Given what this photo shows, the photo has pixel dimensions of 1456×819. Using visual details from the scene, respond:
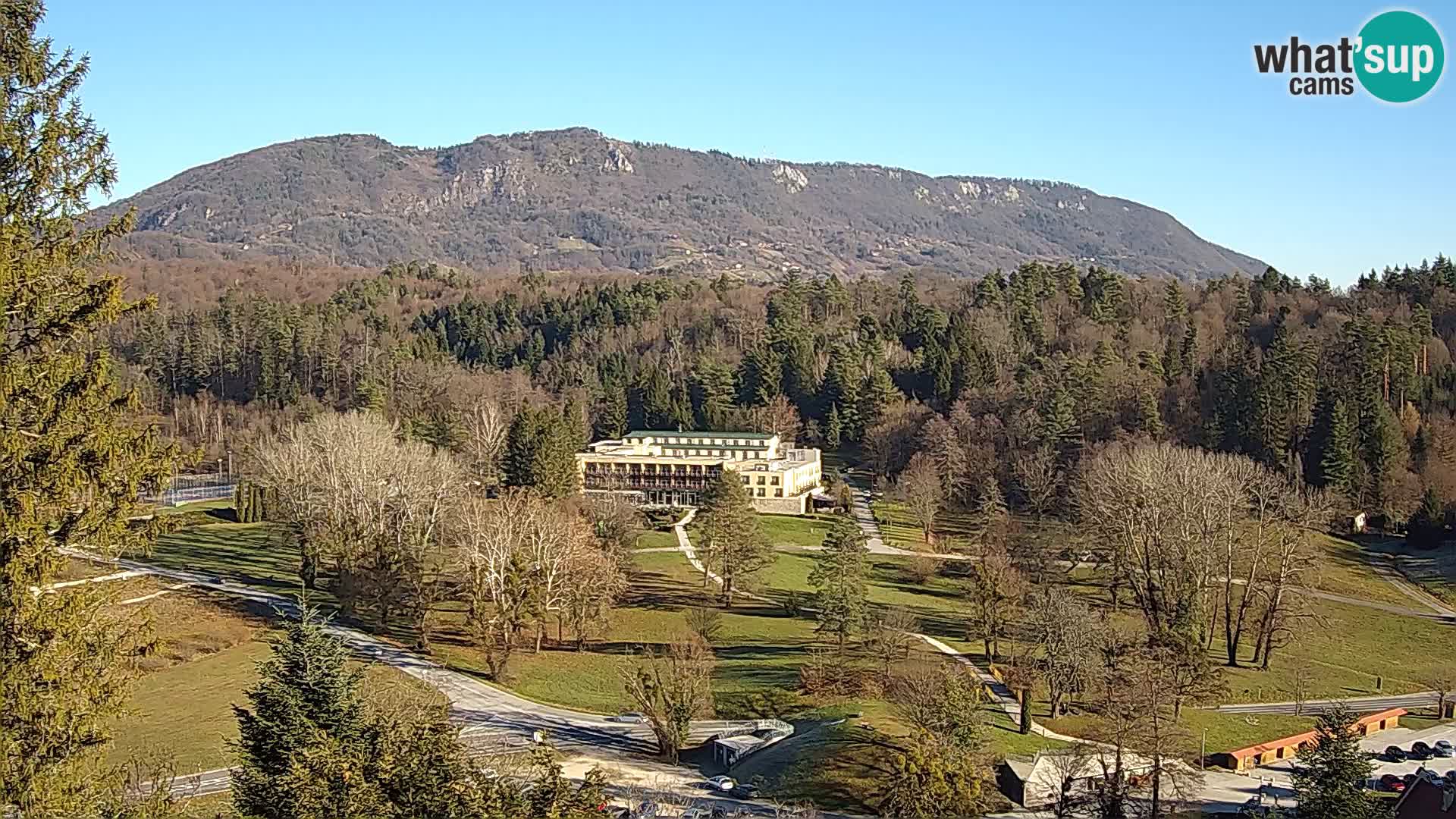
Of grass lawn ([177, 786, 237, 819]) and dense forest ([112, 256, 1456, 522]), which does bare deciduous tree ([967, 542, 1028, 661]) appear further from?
dense forest ([112, 256, 1456, 522])

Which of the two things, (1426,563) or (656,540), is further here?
(656,540)

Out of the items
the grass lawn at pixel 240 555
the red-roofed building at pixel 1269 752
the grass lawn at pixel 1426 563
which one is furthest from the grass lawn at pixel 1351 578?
the grass lawn at pixel 240 555

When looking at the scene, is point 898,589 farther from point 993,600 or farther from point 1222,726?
point 1222,726

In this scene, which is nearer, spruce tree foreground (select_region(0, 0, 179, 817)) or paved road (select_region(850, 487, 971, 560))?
spruce tree foreground (select_region(0, 0, 179, 817))

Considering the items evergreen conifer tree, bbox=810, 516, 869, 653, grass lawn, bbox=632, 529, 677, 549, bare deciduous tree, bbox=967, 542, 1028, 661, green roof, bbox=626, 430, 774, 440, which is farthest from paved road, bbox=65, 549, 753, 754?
green roof, bbox=626, 430, 774, 440

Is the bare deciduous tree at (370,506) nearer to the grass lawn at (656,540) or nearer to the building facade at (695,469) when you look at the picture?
the grass lawn at (656,540)

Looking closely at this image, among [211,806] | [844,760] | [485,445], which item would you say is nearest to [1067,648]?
[844,760]

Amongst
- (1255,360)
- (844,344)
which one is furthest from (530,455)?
(1255,360)

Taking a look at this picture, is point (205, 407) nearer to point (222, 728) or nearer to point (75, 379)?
point (222, 728)
